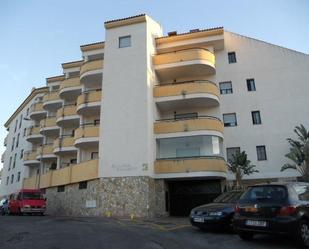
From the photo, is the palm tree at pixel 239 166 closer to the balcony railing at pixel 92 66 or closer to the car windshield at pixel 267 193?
the car windshield at pixel 267 193

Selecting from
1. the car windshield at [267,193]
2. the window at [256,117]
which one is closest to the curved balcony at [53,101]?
the window at [256,117]

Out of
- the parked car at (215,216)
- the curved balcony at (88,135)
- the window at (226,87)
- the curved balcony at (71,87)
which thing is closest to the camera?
the parked car at (215,216)

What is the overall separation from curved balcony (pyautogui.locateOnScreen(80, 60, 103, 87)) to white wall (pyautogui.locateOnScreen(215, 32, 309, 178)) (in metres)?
10.7

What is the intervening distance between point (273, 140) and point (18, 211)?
70.5 feet

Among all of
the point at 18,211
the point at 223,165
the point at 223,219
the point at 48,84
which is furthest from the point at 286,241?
the point at 48,84

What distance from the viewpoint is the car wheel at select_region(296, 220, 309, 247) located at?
8.20 metres

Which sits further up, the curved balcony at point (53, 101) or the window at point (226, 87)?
the curved balcony at point (53, 101)

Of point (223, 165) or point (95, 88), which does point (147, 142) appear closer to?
point (223, 165)

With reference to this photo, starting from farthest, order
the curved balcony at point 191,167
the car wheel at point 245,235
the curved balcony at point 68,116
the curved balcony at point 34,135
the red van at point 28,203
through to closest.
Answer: the curved balcony at point 34,135 < the curved balcony at point 68,116 < the red van at point 28,203 < the curved balcony at point 191,167 < the car wheel at point 245,235

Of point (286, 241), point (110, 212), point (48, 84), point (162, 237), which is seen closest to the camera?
point (286, 241)

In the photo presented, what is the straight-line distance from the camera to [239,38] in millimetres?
28656

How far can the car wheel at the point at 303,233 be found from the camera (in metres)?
8.20

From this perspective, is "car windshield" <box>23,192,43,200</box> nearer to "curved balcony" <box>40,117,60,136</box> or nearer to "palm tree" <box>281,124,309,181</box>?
"curved balcony" <box>40,117,60,136</box>

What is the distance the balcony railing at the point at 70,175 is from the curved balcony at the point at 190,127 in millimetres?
5637
